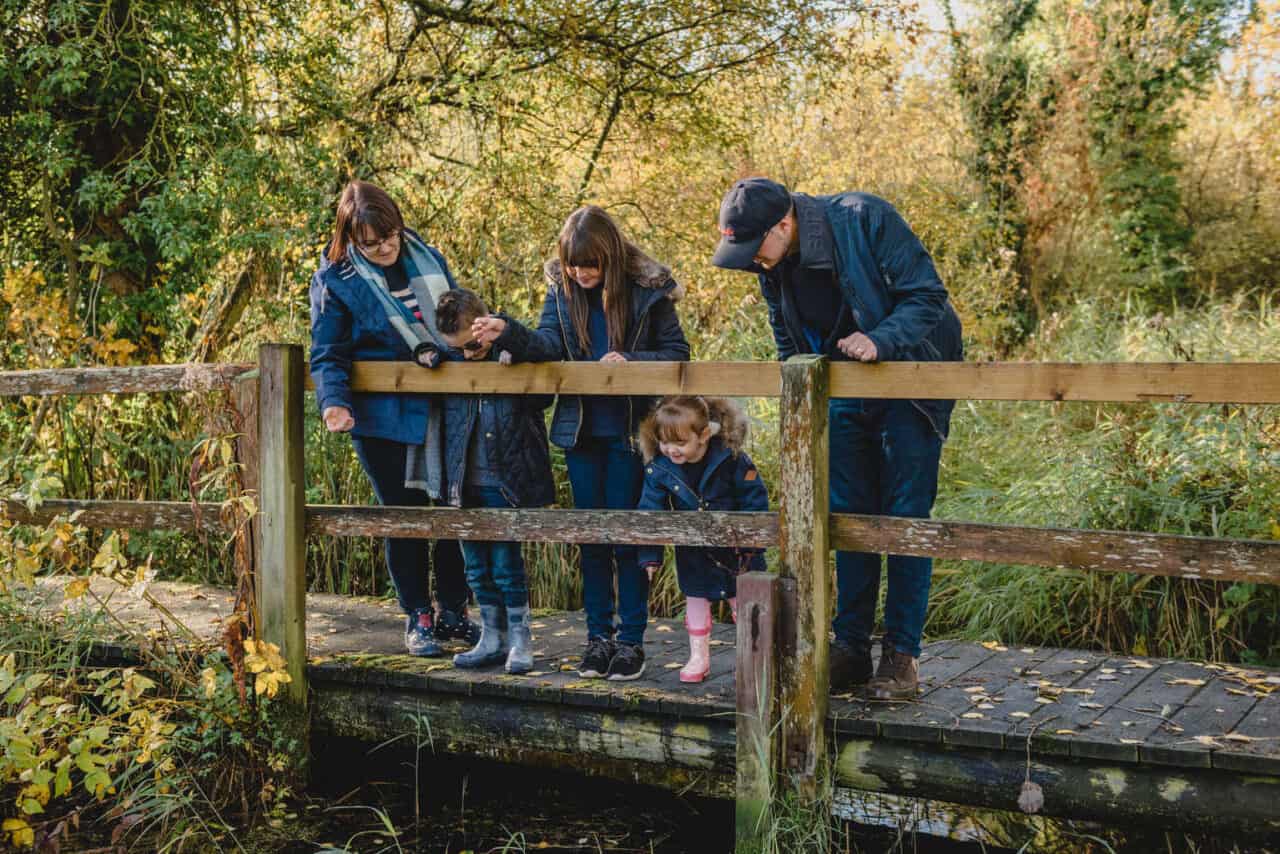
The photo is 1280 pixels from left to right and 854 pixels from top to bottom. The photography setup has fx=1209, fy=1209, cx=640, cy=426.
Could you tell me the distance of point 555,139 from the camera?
30.6 feet

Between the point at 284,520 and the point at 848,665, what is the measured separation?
82.8 inches

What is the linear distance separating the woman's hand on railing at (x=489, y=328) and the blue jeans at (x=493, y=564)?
650 millimetres

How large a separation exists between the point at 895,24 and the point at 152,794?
26.2 feet

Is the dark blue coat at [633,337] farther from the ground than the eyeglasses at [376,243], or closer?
closer

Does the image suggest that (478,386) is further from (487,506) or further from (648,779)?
(648,779)

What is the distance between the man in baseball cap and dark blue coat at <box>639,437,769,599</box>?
12.2 inches

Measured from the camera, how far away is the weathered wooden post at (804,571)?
11.8ft

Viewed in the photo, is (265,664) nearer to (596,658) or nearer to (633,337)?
(596,658)

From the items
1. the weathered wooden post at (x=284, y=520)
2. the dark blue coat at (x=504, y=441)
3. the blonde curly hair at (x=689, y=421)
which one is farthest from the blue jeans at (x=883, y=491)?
the weathered wooden post at (x=284, y=520)

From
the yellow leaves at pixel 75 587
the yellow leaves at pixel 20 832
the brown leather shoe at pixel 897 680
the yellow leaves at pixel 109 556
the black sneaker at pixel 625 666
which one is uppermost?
the yellow leaves at pixel 109 556

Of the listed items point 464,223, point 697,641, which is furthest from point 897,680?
point 464,223

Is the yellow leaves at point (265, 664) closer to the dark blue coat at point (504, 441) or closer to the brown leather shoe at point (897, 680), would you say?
the dark blue coat at point (504, 441)

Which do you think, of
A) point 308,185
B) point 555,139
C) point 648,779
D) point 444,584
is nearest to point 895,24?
point 555,139

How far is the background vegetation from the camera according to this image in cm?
583
